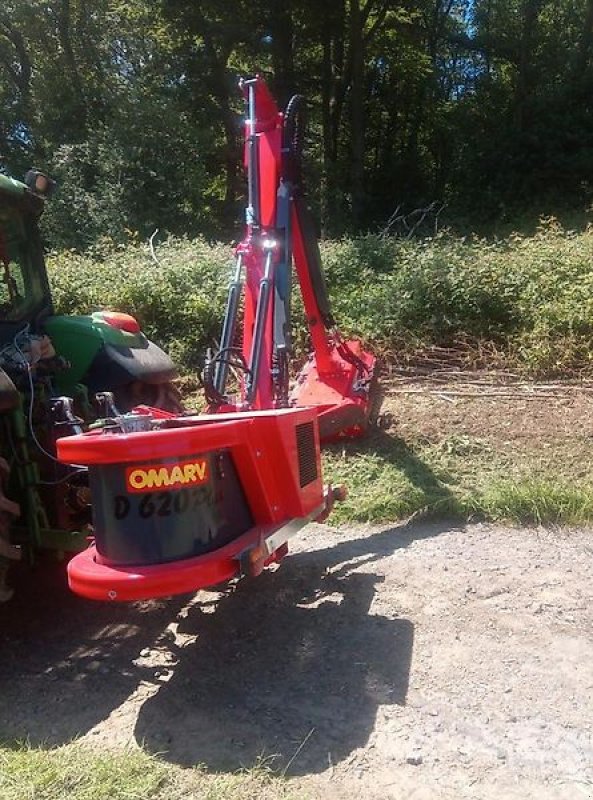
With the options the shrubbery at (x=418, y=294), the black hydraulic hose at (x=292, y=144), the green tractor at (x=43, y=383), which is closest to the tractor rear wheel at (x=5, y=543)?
the green tractor at (x=43, y=383)

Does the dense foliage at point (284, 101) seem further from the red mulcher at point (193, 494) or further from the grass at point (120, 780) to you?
the grass at point (120, 780)

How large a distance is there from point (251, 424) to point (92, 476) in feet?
1.92

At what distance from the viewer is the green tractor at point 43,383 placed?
11.0 ft

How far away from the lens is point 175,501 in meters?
2.83

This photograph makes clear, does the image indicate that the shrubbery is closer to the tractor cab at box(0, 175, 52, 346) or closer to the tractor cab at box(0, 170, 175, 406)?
the tractor cab at box(0, 170, 175, 406)

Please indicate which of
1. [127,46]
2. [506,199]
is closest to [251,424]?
[506,199]

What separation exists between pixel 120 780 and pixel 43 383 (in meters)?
1.83

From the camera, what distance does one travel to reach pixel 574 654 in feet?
10.4

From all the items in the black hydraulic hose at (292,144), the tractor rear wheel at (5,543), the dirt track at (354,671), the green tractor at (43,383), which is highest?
the black hydraulic hose at (292,144)

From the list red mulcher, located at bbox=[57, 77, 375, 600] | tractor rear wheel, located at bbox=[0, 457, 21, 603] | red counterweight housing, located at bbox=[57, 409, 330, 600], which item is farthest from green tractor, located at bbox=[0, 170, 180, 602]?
red counterweight housing, located at bbox=[57, 409, 330, 600]

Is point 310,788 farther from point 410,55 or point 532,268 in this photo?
point 410,55

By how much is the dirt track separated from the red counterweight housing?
0.50 m

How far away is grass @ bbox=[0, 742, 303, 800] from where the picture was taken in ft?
7.89

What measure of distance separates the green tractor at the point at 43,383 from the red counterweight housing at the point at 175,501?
1.60ft
